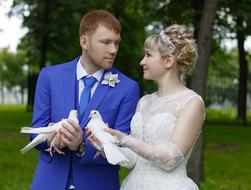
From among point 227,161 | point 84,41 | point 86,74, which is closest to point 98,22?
point 84,41

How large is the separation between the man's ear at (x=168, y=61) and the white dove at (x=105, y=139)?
22.6 inches

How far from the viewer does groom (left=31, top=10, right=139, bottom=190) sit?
3639 millimetres

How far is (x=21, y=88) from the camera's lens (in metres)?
64.7

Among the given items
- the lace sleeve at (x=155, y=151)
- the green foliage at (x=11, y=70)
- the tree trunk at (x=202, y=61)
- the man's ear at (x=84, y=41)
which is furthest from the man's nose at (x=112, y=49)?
the green foliage at (x=11, y=70)

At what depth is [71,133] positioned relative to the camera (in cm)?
336

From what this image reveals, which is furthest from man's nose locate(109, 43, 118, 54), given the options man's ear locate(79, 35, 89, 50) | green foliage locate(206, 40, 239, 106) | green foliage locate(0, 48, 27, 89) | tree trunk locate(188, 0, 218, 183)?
green foliage locate(0, 48, 27, 89)

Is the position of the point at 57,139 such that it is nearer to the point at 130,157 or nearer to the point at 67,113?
the point at 67,113

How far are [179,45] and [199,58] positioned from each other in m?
4.93

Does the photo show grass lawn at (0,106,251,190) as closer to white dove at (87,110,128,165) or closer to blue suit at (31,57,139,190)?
blue suit at (31,57,139,190)

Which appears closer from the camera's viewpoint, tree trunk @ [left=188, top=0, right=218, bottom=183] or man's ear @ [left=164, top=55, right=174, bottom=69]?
man's ear @ [left=164, top=55, right=174, bottom=69]

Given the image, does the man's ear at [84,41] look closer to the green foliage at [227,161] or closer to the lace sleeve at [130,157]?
the lace sleeve at [130,157]

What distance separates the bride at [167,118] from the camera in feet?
11.6

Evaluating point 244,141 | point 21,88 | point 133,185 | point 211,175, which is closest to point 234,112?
point 244,141

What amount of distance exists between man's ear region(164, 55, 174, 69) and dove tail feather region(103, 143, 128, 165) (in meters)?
0.67
